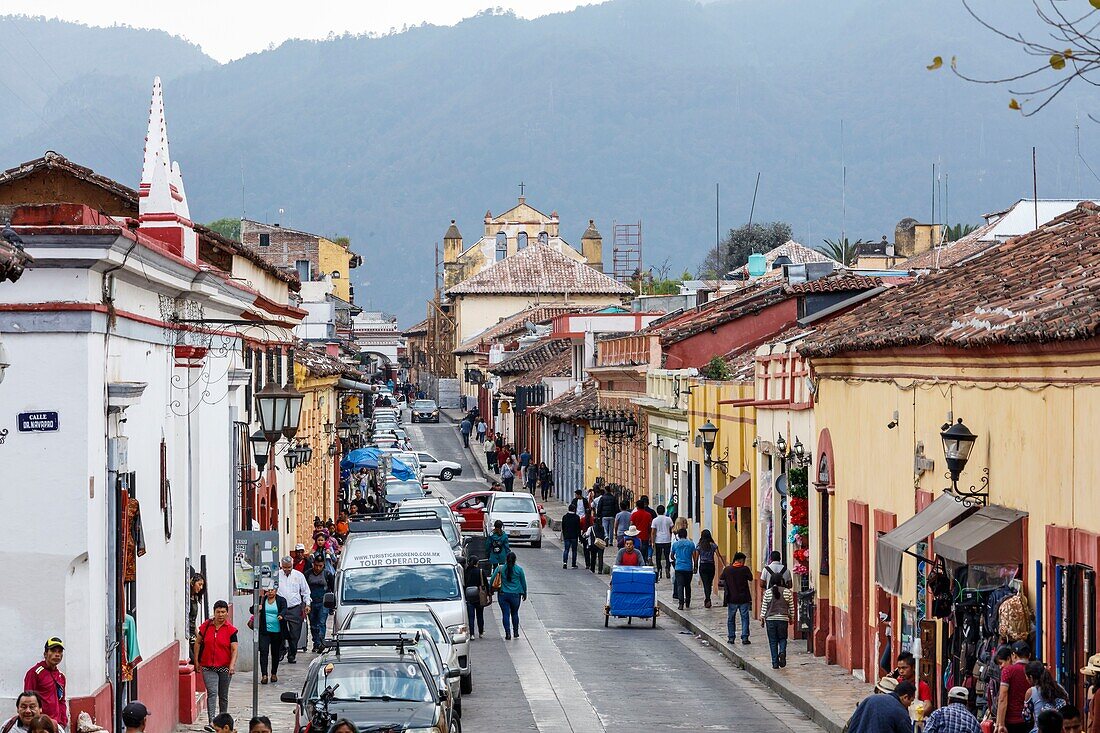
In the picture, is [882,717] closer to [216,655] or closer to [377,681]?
[377,681]

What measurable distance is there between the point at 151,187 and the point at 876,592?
413 inches

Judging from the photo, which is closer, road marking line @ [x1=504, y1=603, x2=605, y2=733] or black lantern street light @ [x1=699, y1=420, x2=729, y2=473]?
road marking line @ [x1=504, y1=603, x2=605, y2=733]

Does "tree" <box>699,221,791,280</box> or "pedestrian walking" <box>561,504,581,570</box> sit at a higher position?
"tree" <box>699,221,791,280</box>

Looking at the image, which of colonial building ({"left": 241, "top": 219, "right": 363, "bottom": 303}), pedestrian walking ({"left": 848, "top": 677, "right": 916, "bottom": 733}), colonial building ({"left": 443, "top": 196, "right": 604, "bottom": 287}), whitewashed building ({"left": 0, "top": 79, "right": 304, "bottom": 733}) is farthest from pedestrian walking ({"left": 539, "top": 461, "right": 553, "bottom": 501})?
colonial building ({"left": 443, "top": 196, "right": 604, "bottom": 287})

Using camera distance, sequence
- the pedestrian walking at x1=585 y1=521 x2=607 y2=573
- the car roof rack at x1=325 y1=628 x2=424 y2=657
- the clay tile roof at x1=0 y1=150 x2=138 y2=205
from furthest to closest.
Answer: the pedestrian walking at x1=585 y1=521 x2=607 y2=573 < the clay tile roof at x1=0 y1=150 x2=138 y2=205 < the car roof rack at x1=325 y1=628 x2=424 y2=657

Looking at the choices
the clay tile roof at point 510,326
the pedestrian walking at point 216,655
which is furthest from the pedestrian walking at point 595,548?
the clay tile roof at point 510,326

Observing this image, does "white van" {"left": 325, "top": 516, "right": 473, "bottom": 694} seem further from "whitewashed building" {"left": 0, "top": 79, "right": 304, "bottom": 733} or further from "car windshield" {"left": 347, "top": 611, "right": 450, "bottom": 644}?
"whitewashed building" {"left": 0, "top": 79, "right": 304, "bottom": 733}

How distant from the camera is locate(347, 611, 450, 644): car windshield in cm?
2025

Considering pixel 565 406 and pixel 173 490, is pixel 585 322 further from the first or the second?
pixel 173 490

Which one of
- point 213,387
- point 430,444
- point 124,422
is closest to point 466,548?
point 213,387

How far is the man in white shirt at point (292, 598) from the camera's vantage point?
2428cm

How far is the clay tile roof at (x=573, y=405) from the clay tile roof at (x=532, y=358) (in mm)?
12588

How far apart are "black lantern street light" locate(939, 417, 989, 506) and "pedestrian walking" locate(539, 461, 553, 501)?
157 ft

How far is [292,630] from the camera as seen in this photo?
2477cm
